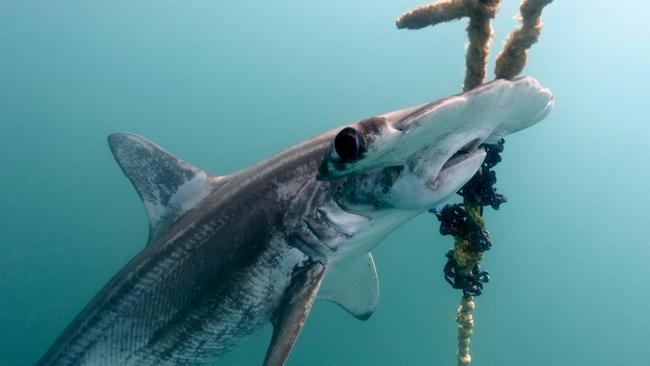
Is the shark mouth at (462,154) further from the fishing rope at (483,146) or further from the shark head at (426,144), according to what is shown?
the fishing rope at (483,146)

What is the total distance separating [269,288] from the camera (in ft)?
11.9

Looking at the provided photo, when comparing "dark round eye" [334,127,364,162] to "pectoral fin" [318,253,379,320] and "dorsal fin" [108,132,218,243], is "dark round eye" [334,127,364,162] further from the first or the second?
"pectoral fin" [318,253,379,320]

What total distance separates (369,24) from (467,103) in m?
118

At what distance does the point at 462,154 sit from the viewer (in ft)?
9.03

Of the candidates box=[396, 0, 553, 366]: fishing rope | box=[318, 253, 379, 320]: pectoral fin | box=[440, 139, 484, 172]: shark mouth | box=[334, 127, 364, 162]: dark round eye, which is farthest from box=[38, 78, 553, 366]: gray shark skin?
box=[318, 253, 379, 320]: pectoral fin

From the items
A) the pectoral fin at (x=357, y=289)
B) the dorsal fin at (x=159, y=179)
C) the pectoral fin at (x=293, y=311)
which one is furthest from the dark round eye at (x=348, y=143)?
the pectoral fin at (x=357, y=289)

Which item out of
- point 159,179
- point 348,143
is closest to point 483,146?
point 348,143

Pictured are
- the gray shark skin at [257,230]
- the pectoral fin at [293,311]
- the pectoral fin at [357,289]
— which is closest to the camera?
the gray shark skin at [257,230]

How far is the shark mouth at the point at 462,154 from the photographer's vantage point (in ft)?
8.90

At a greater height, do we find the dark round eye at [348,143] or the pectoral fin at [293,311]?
the dark round eye at [348,143]

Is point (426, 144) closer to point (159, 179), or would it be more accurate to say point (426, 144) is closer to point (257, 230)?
point (257, 230)

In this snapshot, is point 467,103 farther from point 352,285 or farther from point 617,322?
point 617,322

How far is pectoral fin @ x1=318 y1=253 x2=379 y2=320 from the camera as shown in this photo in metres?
5.45

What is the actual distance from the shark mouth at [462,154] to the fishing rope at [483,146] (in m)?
0.68
